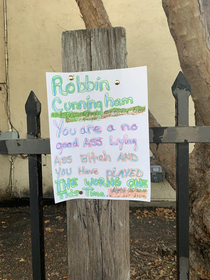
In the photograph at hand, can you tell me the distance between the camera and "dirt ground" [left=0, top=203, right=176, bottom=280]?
2420 millimetres

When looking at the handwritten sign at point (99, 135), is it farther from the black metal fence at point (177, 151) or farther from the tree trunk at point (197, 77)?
the tree trunk at point (197, 77)

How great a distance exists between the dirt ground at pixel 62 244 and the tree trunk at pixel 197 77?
0.73 metres

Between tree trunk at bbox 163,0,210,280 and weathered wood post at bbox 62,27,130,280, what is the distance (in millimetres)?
880

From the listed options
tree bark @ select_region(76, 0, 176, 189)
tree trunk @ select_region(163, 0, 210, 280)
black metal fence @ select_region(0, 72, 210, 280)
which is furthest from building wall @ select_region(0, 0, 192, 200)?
black metal fence @ select_region(0, 72, 210, 280)

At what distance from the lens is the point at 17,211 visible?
411cm

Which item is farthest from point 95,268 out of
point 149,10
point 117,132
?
point 149,10

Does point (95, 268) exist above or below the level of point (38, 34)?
below

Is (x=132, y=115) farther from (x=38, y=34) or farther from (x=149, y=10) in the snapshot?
(x=38, y=34)

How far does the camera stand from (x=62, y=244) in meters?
2.97

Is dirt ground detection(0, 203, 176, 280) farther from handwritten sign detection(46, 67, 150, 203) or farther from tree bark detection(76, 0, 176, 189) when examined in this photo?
handwritten sign detection(46, 67, 150, 203)

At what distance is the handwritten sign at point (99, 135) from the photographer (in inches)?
37.7

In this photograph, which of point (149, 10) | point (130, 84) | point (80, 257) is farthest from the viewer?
point (149, 10)

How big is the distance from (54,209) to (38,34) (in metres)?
3.15

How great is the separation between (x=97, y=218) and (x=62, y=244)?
7.34 feet
